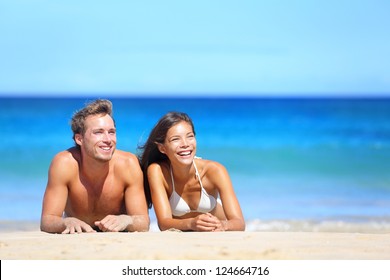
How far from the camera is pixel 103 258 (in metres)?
5.38

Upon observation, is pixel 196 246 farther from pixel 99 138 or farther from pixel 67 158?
pixel 67 158

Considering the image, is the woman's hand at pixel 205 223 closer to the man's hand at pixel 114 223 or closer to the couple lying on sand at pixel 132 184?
the couple lying on sand at pixel 132 184

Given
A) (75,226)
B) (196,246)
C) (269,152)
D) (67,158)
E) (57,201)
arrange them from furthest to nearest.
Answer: (269,152) → (67,158) → (57,201) → (75,226) → (196,246)

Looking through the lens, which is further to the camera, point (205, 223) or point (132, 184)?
point (132, 184)

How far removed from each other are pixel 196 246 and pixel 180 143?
1.30m

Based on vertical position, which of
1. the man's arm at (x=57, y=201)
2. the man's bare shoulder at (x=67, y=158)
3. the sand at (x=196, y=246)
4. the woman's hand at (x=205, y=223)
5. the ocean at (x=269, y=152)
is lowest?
the sand at (x=196, y=246)

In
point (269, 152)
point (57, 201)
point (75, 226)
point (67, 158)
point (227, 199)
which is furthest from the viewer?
point (269, 152)

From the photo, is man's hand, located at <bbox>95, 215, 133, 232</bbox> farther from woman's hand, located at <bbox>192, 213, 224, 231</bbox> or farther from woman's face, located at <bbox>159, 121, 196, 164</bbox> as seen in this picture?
woman's face, located at <bbox>159, 121, 196, 164</bbox>

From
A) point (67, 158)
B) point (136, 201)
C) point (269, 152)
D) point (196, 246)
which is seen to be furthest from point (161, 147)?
point (269, 152)

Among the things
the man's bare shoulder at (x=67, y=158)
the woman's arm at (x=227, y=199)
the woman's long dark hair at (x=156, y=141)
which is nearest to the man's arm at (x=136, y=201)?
the woman's long dark hair at (x=156, y=141)

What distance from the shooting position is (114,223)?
6.41 metres

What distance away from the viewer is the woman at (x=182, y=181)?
671 cm

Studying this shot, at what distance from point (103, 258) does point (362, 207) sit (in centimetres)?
789
